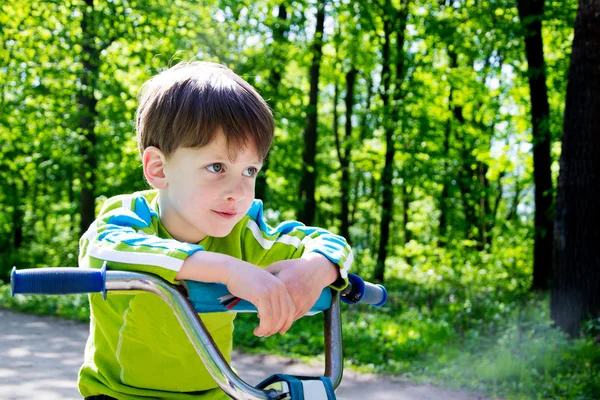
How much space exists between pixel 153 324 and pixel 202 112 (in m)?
0.60

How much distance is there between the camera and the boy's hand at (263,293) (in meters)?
1.35

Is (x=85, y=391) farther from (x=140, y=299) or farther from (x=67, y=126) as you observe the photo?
(x=67, y=126)

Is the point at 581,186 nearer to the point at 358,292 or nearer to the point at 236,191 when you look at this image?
the point at 358,292

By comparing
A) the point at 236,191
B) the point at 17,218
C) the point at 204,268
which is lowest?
the point at 17,218

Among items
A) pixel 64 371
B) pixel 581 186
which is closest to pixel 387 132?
pixel 581 186

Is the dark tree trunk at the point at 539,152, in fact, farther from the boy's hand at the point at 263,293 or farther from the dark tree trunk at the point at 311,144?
the boy's hand at the point at 263,293

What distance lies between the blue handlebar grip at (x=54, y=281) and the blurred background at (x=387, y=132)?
475 cm

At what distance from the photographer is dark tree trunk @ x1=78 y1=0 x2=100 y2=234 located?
11.3 m

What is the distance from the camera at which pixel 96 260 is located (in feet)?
4.84

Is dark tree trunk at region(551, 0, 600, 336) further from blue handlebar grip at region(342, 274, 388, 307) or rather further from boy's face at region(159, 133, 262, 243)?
boy's face at region(159, 133, 262, 243)

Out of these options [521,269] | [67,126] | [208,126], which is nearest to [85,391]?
[208,126]

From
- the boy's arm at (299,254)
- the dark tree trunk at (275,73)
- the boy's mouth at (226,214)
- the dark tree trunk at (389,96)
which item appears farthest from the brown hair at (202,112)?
the dark tree trunk at (389,96)

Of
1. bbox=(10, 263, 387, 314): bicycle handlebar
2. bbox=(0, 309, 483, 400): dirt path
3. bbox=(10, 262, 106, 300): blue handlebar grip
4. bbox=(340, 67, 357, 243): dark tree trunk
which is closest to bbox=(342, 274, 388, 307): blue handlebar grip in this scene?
bbox=(10, 263, 387, 314): bicycle handlebar

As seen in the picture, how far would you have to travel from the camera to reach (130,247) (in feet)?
4.68
